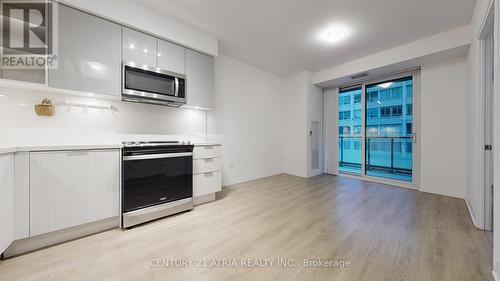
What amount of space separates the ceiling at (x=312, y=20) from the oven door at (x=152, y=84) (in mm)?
794

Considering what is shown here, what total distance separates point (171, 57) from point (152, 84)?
19.5 inches

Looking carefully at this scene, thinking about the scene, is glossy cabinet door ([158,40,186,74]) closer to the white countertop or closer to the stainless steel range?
the stainless steel range

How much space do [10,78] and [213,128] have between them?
2.37m

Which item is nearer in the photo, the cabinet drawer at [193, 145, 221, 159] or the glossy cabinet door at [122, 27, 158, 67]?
the glossy cabinet door at [122, 27, 158, 67]

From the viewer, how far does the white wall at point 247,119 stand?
145 inches

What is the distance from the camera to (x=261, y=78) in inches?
174

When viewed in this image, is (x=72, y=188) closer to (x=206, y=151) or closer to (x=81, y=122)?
(x=81, y=122)

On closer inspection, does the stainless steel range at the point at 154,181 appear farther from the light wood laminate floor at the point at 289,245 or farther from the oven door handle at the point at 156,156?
the light wood laminate floor at the point at 289,245

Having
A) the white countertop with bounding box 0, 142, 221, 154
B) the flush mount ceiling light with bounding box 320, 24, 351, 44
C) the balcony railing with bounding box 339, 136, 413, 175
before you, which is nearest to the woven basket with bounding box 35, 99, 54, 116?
the white countertop with bounding box 0, 142, 221, 154

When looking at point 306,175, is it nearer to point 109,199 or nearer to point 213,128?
point 213,128

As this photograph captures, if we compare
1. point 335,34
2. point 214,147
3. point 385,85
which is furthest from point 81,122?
point 385,85

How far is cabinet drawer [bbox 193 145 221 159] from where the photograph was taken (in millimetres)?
2598

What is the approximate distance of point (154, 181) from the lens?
7.10 feet
